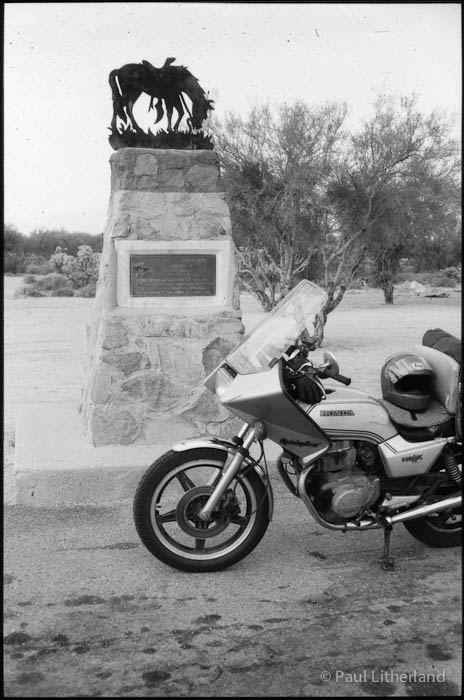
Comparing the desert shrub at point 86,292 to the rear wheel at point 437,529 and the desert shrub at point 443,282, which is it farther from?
the rear wheel at point 437,529

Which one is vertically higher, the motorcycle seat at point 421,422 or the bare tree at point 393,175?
the bare tree at point 393,175

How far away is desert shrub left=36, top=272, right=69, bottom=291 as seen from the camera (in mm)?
24797

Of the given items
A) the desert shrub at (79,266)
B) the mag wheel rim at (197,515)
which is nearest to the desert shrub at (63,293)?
the desert shrub at (79,266)

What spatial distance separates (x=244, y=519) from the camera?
3.87m

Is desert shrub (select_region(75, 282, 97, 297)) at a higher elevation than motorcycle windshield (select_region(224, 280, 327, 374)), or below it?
higher

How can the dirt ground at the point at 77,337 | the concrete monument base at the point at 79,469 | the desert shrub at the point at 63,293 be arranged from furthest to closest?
the desert shrub at the point at 63,293, the dirt ground at the point at 77,337, the concrete monument base at the point at 79,469

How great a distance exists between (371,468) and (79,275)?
23.3 metres

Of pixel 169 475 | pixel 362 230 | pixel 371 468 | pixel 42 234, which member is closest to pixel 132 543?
pixel 169 475

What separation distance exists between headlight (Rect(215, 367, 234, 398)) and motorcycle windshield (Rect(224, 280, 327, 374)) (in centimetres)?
5

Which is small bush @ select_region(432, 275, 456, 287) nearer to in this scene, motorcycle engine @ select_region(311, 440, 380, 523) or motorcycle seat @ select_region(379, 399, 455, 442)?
motorcycle seat @ select_region(379, 399, 455, 442)

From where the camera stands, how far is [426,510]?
12.6 ft

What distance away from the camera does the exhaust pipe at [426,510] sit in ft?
12.5

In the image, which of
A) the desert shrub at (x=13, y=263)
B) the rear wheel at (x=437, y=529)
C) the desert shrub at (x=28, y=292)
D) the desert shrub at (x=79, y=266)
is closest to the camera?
the rear wheel at (x=437, y=529)

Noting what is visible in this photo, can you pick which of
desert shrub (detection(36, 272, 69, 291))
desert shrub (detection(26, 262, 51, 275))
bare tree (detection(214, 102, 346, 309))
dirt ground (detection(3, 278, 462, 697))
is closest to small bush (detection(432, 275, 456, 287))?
desert shrub (detection(36, 272, 69, 291))
